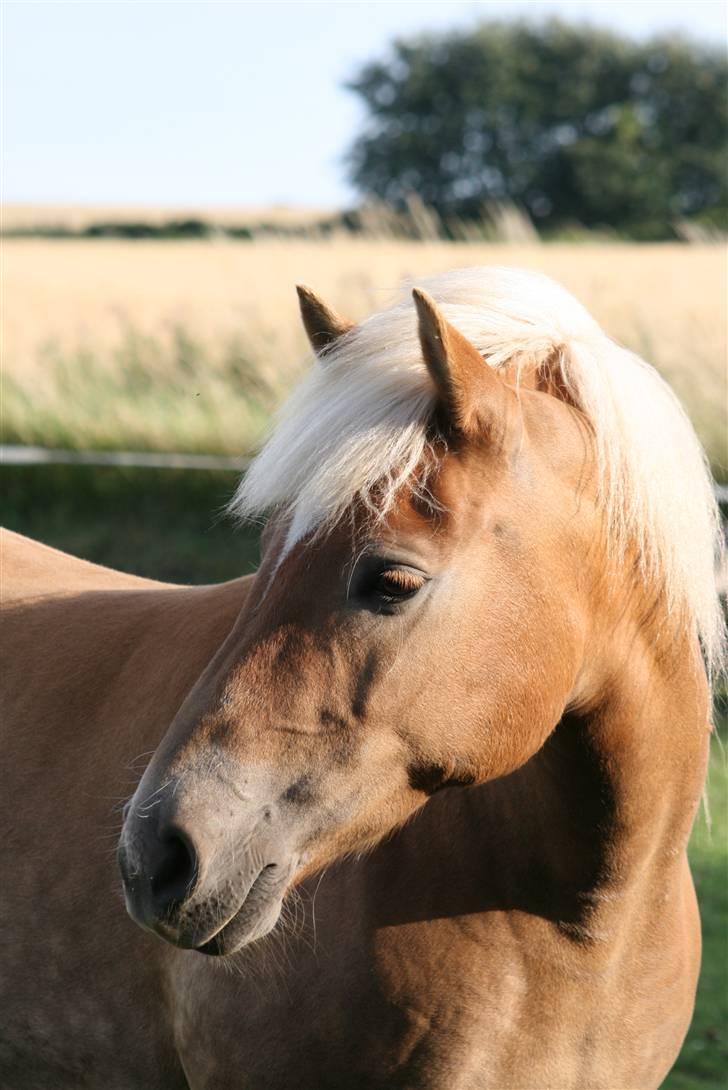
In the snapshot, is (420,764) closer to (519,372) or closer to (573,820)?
(573,820)

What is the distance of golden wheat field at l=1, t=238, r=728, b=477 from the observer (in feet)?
28.9

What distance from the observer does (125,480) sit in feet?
29.5

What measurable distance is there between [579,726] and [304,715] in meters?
0.49

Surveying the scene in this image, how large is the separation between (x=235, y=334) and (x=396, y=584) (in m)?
8.57

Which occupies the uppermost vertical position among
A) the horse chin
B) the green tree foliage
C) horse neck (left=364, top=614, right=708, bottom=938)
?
the horse chin

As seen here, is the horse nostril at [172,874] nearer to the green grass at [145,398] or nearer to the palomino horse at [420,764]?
the palomino horse at [420,764]

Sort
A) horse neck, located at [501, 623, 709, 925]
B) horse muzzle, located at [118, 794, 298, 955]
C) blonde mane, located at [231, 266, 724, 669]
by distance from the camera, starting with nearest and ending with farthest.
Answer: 1. horse muzzle, located at [118, 794, 298, 955]
2. blonde mane, located at [231, 266, 724, 669]
3. horse neck, located at [501, 623, 709, 925]

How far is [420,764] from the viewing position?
171cm

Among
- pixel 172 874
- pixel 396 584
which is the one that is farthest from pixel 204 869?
pixel 396 584

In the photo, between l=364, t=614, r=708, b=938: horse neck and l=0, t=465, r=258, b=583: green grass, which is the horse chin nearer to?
l=364, t=614, r=708, b=938: horse neck

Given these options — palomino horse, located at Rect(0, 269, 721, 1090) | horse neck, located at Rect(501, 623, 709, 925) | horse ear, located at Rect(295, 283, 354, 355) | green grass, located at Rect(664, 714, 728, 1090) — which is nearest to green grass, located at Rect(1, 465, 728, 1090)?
green grass, located at Rect(664, 714, 728, 1090)

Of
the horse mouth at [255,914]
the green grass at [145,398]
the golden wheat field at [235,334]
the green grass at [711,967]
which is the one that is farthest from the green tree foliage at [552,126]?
the horse mouth at [255,914]

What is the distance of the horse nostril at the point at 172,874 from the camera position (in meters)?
1.62

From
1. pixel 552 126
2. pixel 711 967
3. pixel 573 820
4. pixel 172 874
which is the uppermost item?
pixel 172 874
